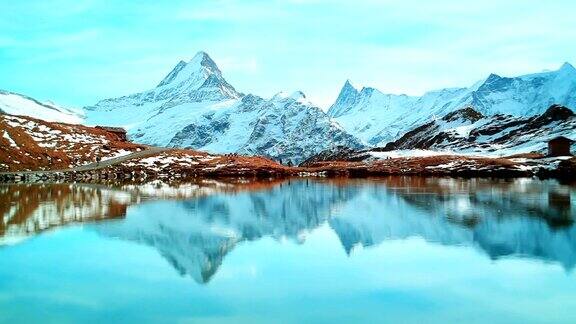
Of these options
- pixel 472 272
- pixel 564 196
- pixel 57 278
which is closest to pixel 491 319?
pixel 472 272

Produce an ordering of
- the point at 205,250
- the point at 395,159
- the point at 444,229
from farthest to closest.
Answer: the point at 395,159 < the point at 444,229 < the point at 205,250

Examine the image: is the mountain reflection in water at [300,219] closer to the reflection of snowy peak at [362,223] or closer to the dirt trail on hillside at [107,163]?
the reflection of snowy peak at [362,223]

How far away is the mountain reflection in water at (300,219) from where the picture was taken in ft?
139

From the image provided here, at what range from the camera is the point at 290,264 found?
36.7m

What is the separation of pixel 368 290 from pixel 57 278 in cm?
1627

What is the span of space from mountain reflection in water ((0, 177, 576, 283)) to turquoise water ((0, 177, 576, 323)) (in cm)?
21

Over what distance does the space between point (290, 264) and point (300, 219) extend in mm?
24902

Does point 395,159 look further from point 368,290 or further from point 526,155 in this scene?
point 368,290

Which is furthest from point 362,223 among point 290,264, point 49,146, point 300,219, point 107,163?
point 49,146

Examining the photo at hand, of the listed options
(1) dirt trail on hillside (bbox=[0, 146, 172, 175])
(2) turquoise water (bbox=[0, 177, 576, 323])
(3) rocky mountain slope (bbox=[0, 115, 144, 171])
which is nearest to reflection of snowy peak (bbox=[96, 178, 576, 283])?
(2) turquoise water (bbox=[0, 177, 576, 323])

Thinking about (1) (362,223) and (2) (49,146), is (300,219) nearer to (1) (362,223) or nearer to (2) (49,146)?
(1) (362,223)

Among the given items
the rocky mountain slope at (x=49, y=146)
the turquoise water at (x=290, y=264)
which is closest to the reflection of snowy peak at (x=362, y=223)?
the turquoise water at (x=290, y=264)

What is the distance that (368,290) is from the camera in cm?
2956

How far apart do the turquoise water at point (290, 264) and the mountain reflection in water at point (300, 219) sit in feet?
0.68
